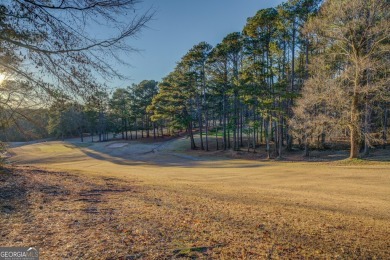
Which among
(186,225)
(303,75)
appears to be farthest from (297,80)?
(186,225)

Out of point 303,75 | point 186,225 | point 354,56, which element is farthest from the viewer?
point 303,75

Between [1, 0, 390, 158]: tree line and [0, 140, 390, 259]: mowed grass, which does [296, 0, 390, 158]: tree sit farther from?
[0, 140, 390, 259]: mowed grass

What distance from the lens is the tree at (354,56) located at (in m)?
14.0

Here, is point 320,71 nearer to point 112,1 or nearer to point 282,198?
point 282,198

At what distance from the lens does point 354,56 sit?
1525cm

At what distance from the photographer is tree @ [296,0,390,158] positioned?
45.9 feet

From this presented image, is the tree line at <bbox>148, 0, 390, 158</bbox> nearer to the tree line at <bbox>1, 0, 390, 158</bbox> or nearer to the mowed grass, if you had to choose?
the tree line at <bbox>1, 0, 390, 158</bbox>

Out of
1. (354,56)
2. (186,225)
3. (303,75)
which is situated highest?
(303,75)

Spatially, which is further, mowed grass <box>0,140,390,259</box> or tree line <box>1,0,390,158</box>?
tree line <box>1,0,390,158</box>

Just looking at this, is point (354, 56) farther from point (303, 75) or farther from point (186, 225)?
point (186, 225)

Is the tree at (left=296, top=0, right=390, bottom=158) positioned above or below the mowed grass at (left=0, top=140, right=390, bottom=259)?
above

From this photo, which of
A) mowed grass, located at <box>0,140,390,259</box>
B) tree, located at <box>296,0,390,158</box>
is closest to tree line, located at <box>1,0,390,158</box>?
tree, located at <box>296,0,390,158</box>

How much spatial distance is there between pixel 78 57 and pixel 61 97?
874 millimetres

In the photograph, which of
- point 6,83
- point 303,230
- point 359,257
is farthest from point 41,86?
point 359,257
